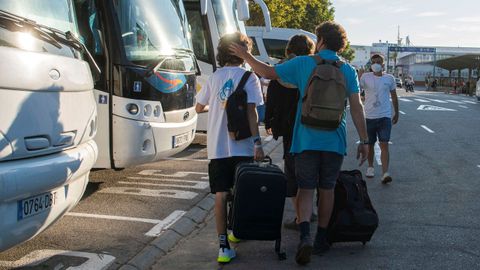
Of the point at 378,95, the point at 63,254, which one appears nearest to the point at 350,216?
the point at 63,254

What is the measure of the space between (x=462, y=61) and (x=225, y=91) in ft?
182

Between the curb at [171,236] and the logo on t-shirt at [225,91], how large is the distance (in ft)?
4.65

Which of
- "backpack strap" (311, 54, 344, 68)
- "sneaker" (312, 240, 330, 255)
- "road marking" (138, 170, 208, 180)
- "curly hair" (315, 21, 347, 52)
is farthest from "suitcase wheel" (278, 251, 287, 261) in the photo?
"road marking" (138, 170, 208, 180)

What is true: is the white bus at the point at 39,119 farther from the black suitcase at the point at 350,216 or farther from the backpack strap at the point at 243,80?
the black suitcase at the point at 350,216

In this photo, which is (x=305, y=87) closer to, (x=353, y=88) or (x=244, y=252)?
(x=353, y=88)

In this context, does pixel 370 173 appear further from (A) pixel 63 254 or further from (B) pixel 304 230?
(A) pixel 63 254

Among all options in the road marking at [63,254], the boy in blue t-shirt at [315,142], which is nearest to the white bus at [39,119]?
the road marking at [63,254]

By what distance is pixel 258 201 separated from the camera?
4410 millimetres

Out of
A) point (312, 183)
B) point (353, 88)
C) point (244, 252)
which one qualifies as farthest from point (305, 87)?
point (244, 252)

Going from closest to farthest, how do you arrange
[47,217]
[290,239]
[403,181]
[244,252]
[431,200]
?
[47,217]
[244,252]
[290,239]
[431,200]
[403,181]

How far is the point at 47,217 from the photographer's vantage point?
366 cm

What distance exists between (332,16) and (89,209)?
4714cm

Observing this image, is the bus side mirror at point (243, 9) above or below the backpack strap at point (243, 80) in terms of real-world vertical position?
above

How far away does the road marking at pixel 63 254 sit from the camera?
4285 millimetres
